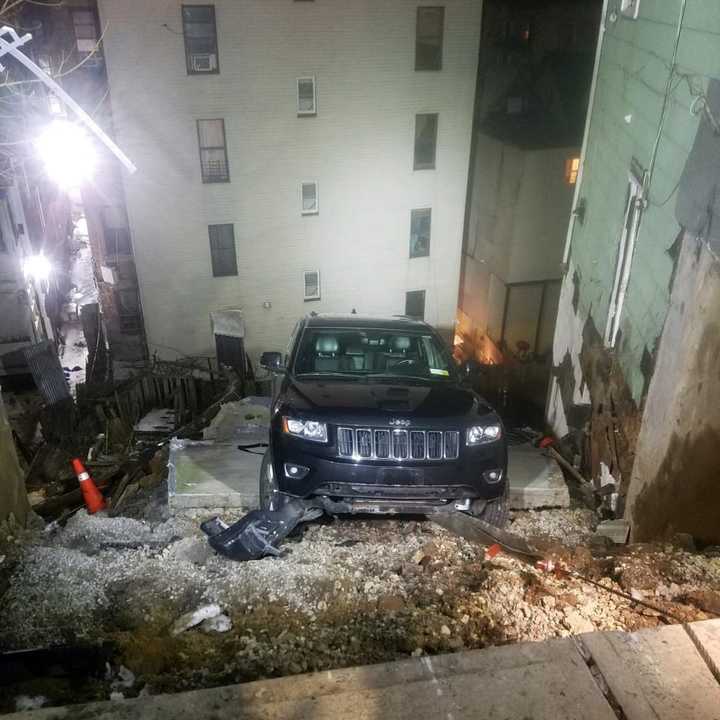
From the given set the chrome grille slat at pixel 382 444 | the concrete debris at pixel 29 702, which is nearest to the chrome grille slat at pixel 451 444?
the chrome grille slat at pixel 382 444

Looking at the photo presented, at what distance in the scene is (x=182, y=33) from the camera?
47.9 ft

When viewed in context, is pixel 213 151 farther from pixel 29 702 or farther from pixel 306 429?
pixel 29 702

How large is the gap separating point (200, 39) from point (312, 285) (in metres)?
7.37

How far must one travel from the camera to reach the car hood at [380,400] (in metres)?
5.30

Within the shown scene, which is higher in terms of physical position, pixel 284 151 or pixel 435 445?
pixel 284 151

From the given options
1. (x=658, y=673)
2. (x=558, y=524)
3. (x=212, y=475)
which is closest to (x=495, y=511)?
(x=558, y=524)

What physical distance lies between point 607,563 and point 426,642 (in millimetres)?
1908

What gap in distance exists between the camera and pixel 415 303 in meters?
19.8

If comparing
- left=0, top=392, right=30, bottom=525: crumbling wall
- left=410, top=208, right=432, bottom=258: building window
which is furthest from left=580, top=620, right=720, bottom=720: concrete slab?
left=410, top=208, right=432, bottom=258: building window

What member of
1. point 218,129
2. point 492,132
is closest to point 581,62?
point 492,132

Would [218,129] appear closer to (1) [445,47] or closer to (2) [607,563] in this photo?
(1) [445,47]

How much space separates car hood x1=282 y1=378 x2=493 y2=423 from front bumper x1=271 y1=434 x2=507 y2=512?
35 cm

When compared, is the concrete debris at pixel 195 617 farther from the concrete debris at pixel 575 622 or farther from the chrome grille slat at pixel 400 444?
the concrete debris at pixel 575 622

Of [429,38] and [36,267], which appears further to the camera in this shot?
[36,267]
